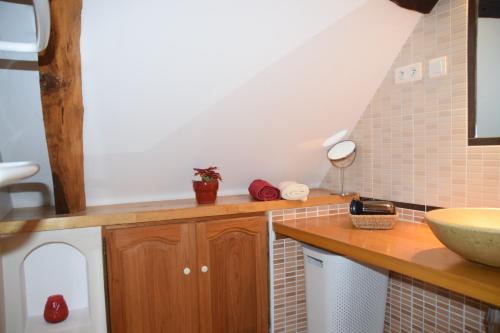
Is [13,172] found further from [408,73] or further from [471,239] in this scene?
[408,73]

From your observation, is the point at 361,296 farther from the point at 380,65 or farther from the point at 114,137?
the point at 114,137

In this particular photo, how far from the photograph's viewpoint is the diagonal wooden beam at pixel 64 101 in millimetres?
1335

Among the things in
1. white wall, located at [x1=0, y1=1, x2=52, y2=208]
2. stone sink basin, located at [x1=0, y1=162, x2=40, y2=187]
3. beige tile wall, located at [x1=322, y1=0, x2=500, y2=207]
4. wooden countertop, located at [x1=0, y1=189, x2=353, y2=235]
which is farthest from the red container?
beige tile wall, located at [x1=322, y1=0, x2=500, y2=207]

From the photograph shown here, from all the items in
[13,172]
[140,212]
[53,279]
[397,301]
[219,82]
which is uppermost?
[219,82]

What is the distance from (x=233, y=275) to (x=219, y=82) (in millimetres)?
1076

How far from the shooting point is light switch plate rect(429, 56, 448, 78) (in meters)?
1.80

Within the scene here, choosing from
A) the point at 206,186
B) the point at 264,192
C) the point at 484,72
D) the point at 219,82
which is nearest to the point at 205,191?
the point at 206,186

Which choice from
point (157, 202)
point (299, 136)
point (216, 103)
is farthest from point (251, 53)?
point (157, 202)

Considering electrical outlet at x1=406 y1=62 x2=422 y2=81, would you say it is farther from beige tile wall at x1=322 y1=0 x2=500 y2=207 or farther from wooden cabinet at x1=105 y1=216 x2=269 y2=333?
wooden cabinet at x1=105 y1=216 x2=269 y2=333

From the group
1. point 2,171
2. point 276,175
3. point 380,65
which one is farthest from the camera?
point 276,175

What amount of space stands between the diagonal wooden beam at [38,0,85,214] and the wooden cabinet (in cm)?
29

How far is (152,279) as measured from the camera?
73.4 inches

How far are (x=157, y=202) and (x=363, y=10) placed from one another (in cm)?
156

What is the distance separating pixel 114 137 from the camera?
1849 mm
